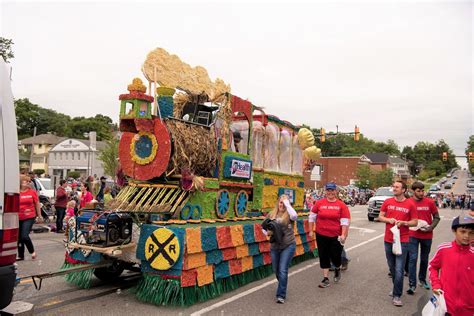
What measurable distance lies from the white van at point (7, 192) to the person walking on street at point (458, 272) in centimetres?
363

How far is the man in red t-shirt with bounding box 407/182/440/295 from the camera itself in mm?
6574

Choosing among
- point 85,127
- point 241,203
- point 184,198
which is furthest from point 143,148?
point 85,127

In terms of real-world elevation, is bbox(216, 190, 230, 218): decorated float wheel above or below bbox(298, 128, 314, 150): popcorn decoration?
below

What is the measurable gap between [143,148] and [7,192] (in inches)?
130

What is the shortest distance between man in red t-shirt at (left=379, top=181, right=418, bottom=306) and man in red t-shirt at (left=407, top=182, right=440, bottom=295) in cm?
53

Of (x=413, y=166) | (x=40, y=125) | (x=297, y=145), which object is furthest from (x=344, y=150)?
(x=297, y=145)

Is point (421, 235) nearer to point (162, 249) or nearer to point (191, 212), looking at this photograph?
point (191, 212)

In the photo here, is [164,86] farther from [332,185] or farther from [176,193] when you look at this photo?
[332,185]

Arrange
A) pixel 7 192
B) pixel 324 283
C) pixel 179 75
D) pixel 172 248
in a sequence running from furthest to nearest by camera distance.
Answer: pixel 179 75
pixel 324 283
pixel 172 248
pixel 7 192

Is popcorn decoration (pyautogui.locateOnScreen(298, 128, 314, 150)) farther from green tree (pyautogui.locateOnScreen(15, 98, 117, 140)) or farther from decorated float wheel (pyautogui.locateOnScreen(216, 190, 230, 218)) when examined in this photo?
green tree (pyautogui.locateOnScreen(15, 98, 117, 140))

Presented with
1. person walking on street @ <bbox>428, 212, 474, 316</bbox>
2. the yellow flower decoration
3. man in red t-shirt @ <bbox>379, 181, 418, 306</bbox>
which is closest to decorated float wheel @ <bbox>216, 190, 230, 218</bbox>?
the yellow flower decoration

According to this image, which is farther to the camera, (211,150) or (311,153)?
(311,153)

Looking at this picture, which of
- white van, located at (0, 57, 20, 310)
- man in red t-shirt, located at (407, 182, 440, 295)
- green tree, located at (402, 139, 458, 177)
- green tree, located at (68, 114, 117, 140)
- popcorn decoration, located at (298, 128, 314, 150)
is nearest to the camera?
white van, located at (0, 57, 20, 310)

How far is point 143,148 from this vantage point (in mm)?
6730
